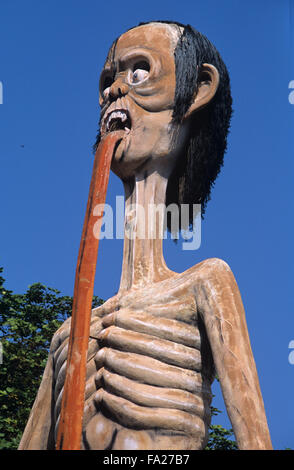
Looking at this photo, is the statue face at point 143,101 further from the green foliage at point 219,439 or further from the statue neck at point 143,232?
the green foliage at point 219,439

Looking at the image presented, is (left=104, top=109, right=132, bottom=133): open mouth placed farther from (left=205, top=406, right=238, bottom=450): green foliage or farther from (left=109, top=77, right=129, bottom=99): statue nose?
(left=205, top=406, right=238, bottom=450): green foliage

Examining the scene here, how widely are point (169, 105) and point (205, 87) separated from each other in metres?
0.37

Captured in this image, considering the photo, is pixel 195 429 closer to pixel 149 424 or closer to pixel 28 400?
pixel 149 424

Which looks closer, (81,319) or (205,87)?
(81,319)

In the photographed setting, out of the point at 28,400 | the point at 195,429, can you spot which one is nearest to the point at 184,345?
the point at 195,429

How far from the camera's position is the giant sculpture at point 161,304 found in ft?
15.8

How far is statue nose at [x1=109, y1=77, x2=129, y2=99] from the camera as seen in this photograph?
233 inches

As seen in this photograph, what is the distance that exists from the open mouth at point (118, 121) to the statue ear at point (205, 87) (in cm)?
47

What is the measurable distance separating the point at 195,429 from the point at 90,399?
0.76m

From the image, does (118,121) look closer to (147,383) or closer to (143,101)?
(143,101)

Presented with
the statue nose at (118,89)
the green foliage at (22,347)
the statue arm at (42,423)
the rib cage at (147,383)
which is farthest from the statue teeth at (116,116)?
the green foliage at (22,347)

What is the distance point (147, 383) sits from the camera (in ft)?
16.2

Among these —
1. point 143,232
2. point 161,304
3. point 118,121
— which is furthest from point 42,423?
point 118,121

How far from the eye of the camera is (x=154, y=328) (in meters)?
5.13
